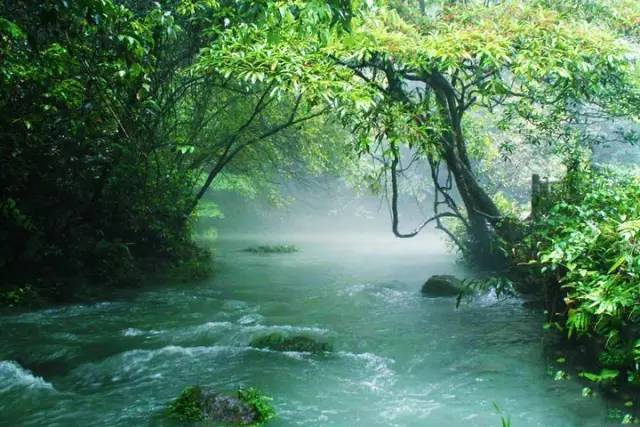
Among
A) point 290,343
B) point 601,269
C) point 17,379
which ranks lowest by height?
point 17,379

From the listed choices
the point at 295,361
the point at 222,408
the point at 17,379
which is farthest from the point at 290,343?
the point at 17,379

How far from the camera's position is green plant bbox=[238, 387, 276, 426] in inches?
184

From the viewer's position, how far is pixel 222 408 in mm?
4648

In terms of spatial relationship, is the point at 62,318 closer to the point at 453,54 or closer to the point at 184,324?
the point at 184,324

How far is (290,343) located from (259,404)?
225 centimetres

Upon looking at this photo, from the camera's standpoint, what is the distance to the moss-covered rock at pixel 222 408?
459 centimetres

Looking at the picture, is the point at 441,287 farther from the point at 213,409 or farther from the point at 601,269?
the point at 213,409

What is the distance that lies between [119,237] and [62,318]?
2.89 metres

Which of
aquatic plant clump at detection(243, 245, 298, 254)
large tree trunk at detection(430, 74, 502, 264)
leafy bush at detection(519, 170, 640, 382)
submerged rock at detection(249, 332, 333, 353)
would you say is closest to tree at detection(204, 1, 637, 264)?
large tree trunk at detection(430, 74, 502, 264)

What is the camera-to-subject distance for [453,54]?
741cm

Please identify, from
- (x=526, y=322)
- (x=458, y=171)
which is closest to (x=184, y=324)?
(x=526, y=322)

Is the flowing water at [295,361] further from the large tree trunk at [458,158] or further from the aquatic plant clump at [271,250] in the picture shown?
the aquatic plant clump at [271,250]

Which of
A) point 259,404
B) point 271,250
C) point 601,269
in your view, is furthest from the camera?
point 271,250

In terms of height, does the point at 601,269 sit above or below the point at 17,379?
above
